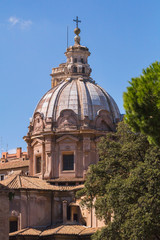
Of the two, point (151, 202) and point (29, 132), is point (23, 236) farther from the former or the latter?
point (151, 202)

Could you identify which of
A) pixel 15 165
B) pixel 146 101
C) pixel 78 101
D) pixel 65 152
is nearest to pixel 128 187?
pixel 146 101

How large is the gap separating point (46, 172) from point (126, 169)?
2212 cm

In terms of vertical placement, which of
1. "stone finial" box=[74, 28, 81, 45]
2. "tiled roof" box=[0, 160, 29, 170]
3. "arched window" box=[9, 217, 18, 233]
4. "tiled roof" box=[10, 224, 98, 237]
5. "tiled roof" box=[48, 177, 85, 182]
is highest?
"stone finial" box=[74, 28, 81, 45]

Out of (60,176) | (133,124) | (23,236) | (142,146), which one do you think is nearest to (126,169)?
(142,146)

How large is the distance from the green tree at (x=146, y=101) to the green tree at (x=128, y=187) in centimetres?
965

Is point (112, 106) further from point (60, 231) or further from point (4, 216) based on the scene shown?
point (4, 216)

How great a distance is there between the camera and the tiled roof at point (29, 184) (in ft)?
194

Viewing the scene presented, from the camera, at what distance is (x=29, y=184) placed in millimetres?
59812

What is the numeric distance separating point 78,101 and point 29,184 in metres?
11.7

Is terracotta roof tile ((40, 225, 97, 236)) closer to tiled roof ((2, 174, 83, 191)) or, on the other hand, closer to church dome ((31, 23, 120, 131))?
tiled roof ((2, 174, 83, 191))

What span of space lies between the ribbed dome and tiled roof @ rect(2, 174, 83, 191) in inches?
299

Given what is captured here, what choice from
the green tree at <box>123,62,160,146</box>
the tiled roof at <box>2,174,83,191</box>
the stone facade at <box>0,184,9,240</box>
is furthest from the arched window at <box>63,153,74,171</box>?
the green tree at <box>123,62,160,146</box>

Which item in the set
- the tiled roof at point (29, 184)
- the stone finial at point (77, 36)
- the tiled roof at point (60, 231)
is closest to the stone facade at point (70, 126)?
the tiled roof at point (29, 184)

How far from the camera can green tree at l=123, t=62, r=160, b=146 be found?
28516mm
